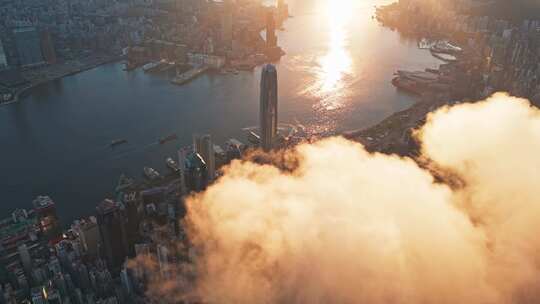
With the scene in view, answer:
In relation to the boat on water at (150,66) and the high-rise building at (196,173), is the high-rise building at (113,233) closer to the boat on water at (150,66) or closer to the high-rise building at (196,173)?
the high-rise building at (196,173)

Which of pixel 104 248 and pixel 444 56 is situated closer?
pixel 104 248

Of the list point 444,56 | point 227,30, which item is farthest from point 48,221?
point 444,56

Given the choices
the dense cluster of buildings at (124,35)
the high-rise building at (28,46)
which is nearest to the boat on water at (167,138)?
the dense cluster of buildings at (124,35)

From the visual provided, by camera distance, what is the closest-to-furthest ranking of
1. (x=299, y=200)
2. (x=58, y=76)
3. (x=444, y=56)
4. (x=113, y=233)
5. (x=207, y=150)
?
(x=299, y=200), (x=113, y=233), (x=207, y=150), (x=58, y=76), (x=444, y=56)

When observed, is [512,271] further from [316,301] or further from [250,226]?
[250,226]

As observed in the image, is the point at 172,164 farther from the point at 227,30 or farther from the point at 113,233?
the point at 227,30

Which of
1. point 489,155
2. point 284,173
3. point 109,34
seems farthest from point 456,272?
point 109,34
